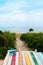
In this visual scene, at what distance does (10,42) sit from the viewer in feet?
35.1

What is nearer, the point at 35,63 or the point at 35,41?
the point at 35,63

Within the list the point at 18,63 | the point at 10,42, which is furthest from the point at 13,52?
the point at 10,42

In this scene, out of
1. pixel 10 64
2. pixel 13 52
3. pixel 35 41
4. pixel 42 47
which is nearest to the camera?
pixel 10 64

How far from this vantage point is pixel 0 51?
352 inches

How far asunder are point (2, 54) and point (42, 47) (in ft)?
7.16

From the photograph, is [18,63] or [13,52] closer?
[18,63]

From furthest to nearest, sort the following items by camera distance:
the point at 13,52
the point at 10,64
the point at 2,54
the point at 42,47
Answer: the point at 42,47, the point at 2,54, the point at 13,52, the point at 10,64

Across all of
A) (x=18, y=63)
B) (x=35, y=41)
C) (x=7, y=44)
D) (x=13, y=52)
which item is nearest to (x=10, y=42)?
(x=7, y=44)

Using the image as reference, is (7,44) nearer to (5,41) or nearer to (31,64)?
(5,41)

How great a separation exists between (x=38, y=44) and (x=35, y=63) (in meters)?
5.62

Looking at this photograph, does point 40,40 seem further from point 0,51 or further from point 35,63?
point 35,63

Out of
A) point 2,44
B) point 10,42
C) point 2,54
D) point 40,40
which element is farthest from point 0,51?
point 40,40

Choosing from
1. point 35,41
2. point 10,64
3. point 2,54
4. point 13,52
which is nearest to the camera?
point 10,64

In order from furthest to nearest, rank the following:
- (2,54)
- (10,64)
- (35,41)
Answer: (35,41) → (2,54) → (10,64)
